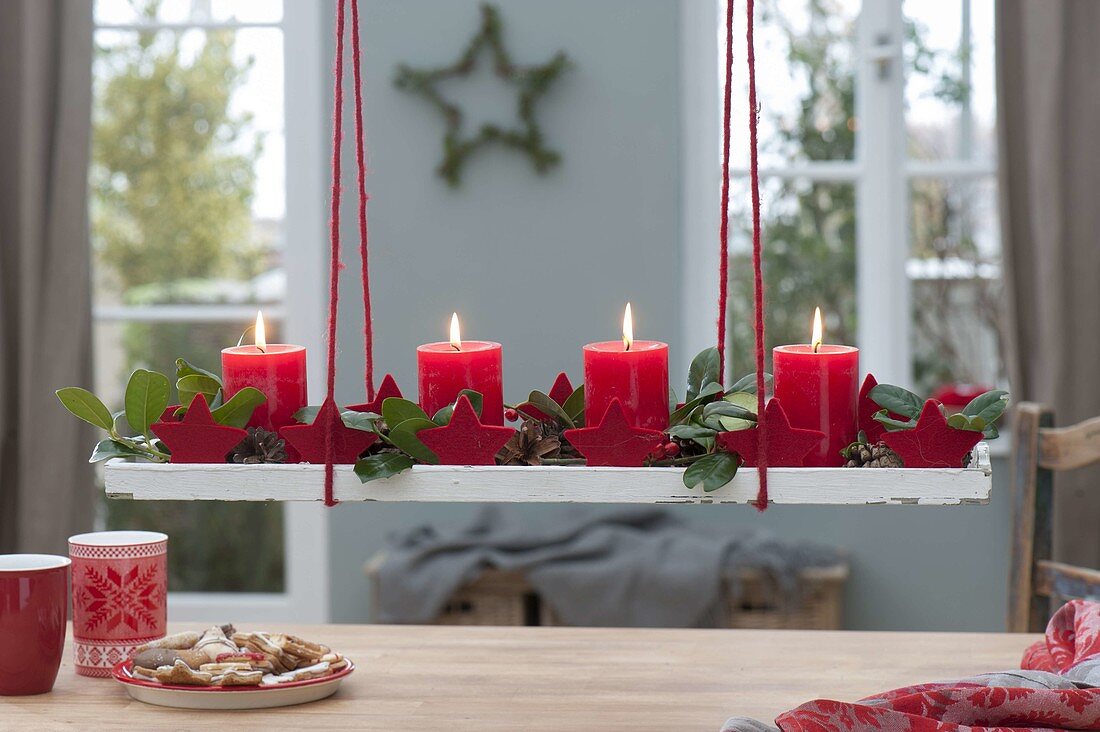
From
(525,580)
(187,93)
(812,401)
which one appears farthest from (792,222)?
(812,401)

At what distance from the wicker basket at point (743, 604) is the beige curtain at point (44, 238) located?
968mm

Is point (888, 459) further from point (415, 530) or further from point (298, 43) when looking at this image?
point (298, 43)

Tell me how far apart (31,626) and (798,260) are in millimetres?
2253

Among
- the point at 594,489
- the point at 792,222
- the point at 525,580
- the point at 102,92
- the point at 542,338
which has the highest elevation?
the point at 102,92

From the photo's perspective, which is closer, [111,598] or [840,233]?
[111,598]

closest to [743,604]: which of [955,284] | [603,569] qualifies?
[603,569]

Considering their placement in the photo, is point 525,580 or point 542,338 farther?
point 542,338

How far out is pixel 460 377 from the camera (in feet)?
3.86

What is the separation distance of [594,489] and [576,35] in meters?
2.13

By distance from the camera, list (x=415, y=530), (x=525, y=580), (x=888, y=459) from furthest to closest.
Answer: (x=415, y=530), (x=525, y=580), (x=888, y=459)

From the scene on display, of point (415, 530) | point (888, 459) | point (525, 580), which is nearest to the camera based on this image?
point (888, 459)

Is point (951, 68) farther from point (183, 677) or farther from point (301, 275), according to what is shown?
point (183, 677)

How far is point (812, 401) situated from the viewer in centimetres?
→ 112

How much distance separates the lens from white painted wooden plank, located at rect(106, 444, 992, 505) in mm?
1094
